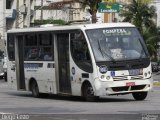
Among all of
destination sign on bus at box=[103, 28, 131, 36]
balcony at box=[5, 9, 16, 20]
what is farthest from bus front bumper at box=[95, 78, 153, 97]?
balcony at box=[5, 9, 16, 20]

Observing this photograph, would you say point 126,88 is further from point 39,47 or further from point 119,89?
point 39,47

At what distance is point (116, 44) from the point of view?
22.2 meters

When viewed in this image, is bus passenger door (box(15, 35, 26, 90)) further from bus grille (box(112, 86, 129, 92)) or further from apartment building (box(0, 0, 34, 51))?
apartment building (box(0, 0, 34, 51))

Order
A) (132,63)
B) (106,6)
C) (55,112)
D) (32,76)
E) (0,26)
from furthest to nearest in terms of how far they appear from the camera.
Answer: (0,26) < (106,6) < (32,76) < (132,63) < (55,112)

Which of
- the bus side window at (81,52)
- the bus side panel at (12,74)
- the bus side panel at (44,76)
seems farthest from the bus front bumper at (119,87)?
the bus side panel at (12,74)

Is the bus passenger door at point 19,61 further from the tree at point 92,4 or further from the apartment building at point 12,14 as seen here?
the apartment building at point 12,14

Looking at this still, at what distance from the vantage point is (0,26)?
82125 mm

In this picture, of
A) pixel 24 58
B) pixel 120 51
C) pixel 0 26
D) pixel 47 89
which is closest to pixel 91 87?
pixel 120 51

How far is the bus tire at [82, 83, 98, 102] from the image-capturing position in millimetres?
22250

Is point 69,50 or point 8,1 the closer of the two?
point 69,50

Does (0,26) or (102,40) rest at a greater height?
(102,40)

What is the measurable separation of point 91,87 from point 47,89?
3641mm

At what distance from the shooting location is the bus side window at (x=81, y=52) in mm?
22250

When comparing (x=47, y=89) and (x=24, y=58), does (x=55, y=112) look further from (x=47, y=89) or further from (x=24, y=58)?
(x=24, y=58)
